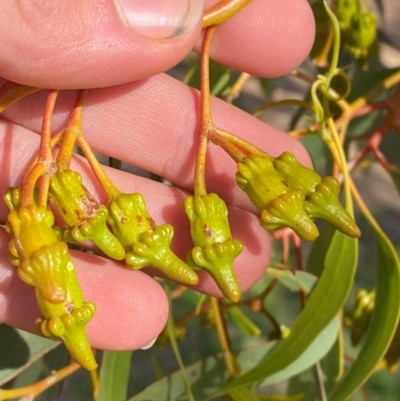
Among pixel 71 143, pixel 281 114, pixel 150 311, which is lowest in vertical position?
pixel 281 114

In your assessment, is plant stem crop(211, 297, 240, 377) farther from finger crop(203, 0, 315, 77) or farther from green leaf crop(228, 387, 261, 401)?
finger crop(203, 0, 315, 77)

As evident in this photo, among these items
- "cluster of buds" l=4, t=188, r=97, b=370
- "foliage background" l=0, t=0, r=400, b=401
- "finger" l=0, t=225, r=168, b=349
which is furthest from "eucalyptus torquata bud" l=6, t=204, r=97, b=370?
"foliage background" l=0, t=0, r=400, b=401

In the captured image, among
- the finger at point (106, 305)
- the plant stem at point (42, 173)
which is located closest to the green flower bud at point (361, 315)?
the finger at point (106, 305)

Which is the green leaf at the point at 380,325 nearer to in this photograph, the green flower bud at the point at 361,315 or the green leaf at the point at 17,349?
the green flower bud at the point at 361,315

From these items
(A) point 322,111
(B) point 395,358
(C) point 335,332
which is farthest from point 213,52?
(B) point 395,358

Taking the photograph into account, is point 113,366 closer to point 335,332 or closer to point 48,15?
point 335,332
